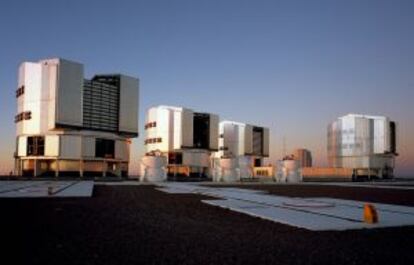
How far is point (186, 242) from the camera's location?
402 inches

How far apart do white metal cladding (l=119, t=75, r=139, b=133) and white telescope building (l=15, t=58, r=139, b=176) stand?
198 millimetres

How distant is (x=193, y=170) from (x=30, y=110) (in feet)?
143

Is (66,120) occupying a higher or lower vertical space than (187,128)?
lower

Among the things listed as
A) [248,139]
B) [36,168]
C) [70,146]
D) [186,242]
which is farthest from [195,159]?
[186,242]

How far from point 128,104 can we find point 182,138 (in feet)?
64.9

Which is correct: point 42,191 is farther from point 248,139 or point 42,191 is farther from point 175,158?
point 248,139

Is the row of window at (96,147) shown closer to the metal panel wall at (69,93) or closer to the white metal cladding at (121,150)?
the white metal cladding at (121,150)

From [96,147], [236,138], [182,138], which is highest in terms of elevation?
[236,138]

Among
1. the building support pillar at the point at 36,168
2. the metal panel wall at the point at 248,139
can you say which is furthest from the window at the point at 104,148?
the metal panel wall at the point at 248,139

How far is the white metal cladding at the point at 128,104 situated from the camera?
289 ft

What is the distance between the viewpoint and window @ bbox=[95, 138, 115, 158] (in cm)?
8390

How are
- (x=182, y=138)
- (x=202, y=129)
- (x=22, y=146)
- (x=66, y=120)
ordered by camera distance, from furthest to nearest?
(x=202, y=129)
(x=182, y=138)
(x=22, y=146)
(x=66, y=120)

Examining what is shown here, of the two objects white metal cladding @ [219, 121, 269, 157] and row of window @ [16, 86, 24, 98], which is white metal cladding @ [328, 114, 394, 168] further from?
row of window @ [16, 86, 24, 98]

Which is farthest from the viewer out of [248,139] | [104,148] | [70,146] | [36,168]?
[248,139]
